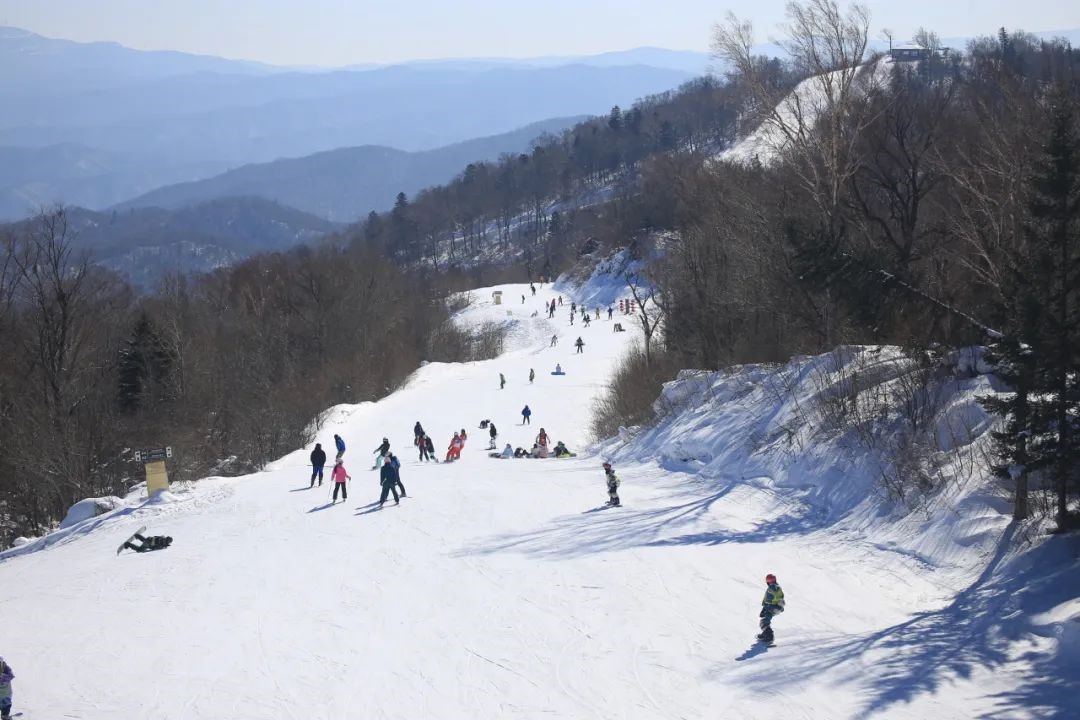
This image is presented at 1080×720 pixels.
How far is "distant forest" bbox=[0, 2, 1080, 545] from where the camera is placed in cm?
1121

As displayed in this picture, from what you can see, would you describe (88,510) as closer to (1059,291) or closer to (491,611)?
(491,611)

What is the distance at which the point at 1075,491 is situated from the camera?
10.7 metres

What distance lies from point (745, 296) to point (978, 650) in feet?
62.6

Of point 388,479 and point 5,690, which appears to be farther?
point 388,479

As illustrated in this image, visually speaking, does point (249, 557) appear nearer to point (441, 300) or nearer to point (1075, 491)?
point (1075, 491)

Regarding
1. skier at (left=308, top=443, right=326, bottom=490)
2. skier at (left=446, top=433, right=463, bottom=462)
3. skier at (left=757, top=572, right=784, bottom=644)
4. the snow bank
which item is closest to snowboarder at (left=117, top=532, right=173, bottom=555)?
skier at (left=308, top=443, right=326, bottom=490)

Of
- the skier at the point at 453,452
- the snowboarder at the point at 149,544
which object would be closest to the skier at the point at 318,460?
the snowboarder at the point at 149,544

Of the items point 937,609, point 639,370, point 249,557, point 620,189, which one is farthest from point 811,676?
point 620,189

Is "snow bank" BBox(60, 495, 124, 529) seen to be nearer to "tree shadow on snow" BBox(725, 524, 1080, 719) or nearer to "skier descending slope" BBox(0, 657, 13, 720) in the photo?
"skier descending slope" BBox(0, 657, 13, 720)

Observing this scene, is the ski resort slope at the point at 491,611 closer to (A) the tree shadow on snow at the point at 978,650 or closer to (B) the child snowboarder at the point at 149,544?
(A) the tree shadow on snow at the point at 978,650

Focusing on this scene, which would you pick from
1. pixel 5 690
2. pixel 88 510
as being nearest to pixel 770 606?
pixel 5 690

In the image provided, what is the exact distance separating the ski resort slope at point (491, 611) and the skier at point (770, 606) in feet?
0.74

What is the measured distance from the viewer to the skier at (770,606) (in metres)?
10.4

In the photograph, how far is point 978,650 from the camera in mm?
10141
